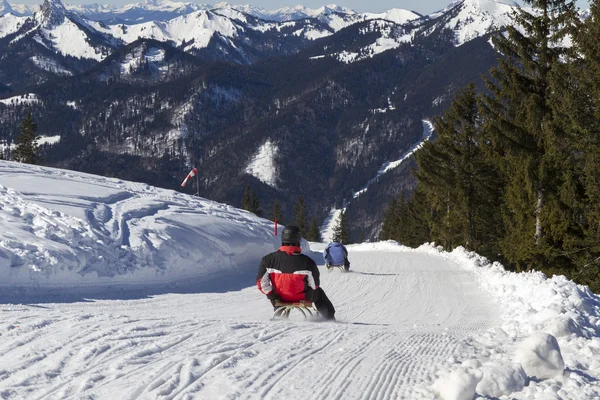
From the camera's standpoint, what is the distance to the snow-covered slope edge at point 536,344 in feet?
13.9

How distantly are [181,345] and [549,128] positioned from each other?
14.6 meters

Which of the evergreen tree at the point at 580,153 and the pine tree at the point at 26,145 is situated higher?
the pine tree at the point at 26,145

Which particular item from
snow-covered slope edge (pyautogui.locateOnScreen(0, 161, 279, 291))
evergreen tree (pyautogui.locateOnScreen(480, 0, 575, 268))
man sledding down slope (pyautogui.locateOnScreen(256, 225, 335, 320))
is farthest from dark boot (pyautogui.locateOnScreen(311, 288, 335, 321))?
evergreen tree (pyautogui.locateOnScreen(480, 0, 575, 268))

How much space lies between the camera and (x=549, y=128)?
647 inches

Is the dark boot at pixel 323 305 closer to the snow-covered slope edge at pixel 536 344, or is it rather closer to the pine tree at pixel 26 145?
the snow-covered slope edge at pixel 536 344

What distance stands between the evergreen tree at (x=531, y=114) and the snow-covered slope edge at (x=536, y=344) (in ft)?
24.8

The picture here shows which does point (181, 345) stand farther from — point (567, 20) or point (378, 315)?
point (567, 20)

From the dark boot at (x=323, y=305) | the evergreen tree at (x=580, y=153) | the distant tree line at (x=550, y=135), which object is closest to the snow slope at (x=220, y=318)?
the dark boot at (x=323, y=305)

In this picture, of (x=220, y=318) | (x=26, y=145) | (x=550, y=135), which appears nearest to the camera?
(x=220, y=318)

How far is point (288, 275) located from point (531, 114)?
44.5ft

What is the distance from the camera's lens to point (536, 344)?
4789mm

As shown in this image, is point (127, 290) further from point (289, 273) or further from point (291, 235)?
point (291, 235)

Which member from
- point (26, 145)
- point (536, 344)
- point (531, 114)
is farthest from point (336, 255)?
point (26, 145)

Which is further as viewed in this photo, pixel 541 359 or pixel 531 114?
pixel 531 114
